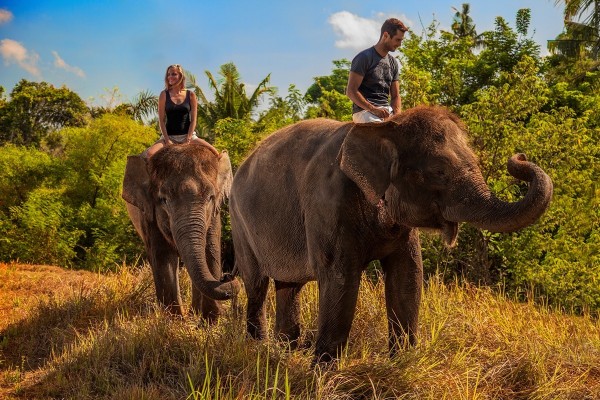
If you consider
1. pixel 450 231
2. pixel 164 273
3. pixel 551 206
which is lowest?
pixel 164 273

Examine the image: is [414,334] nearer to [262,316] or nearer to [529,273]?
[262,316]

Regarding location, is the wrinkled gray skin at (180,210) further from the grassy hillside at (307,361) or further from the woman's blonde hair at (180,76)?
the woman's blonde hair at (180,76)

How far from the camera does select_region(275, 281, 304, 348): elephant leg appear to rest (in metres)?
7.35

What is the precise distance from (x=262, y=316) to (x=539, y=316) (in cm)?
388

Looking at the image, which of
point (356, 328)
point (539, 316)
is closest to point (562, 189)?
point (539, 316)

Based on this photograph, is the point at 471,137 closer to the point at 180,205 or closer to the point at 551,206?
the point at 180,205

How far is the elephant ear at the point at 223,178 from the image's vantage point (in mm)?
8352

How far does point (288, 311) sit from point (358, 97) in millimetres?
2105

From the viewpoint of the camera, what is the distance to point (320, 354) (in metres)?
5.86

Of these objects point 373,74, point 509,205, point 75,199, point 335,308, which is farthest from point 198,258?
point 75,199

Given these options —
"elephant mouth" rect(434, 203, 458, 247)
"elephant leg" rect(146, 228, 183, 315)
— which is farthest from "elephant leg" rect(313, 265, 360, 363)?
"elephant leg" rect(146, 228, 183, 315)

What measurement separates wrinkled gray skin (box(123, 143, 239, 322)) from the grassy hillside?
19.5 inches

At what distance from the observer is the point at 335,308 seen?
5.74 m

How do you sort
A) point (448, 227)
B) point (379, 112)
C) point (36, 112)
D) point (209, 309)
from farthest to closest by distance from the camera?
1. point (36, 112)
2. point (209, 309)
3. point (379, 112)
4. point (448, 227)
